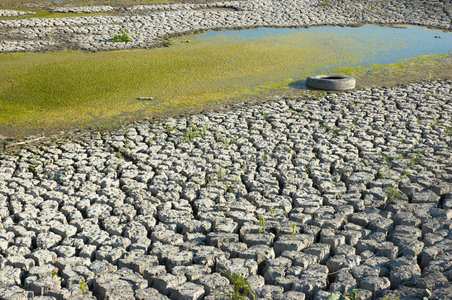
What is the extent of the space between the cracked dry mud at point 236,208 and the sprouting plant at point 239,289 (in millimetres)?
53

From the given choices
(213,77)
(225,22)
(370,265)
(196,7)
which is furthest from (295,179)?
(196,7)

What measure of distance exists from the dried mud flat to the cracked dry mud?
0.01 metres

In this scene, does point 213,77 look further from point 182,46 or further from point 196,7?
Result: point 196,7

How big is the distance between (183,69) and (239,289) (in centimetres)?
679

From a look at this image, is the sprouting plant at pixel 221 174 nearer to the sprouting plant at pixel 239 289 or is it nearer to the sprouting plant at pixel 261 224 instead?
the sprouting plant at pixel 261 224

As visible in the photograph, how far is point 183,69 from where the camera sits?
9828 mm

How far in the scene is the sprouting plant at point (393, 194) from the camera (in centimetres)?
471

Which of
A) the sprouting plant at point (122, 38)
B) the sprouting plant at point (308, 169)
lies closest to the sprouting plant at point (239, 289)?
the sprouting plant at point (308, 169)

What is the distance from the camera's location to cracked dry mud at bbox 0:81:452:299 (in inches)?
142

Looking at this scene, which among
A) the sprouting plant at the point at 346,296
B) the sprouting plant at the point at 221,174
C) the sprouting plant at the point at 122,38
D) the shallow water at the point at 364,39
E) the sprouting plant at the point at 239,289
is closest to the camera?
the sprouting plant at the point at 346,296

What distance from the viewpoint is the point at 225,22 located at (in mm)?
14062

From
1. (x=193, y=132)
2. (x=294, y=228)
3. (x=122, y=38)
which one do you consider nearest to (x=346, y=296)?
(x=294, y=228)

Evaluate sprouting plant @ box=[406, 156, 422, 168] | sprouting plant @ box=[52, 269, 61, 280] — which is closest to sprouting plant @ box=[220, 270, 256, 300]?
sprouting plant @ box=[52, 269, 61, 280]

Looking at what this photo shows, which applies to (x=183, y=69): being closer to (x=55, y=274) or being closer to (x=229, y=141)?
(x=229, y=141)
